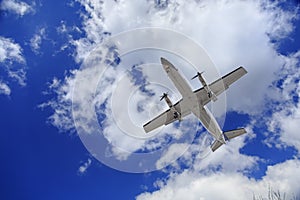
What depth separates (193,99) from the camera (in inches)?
2436

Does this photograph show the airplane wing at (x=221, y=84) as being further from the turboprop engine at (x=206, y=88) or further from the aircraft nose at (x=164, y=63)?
the aircraft nose at (x=164, y=63)

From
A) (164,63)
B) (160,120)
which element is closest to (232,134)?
(160,120)

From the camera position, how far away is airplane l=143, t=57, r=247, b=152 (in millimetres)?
59719

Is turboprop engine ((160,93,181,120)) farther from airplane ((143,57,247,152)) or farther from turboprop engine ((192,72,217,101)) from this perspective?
turboprop engine ((192,72,217,101))

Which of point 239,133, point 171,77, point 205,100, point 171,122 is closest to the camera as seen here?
point 171,77

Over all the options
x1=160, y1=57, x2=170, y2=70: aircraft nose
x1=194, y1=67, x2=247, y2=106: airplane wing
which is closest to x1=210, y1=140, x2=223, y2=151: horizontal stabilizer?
x1=194, y1=67, x2=247, y2=106: airplane wing

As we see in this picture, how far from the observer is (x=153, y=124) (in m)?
69.2

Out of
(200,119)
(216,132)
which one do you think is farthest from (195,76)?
(216,132)

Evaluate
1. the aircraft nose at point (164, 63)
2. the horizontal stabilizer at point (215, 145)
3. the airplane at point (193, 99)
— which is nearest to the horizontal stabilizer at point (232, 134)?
the horizontal stabilizer at point (215, 145)

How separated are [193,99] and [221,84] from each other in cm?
546

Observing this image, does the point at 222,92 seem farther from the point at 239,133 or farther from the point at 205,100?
the point at 239,133

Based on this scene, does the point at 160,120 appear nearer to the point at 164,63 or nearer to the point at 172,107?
the point at 172,107

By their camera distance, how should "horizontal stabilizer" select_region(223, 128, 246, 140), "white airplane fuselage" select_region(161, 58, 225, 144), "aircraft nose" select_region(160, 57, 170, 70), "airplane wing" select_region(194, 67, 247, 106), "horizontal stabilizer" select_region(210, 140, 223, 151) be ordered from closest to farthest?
"white airplane fuselage" select_region(161, 58, 225, 144), "aircraft nose" select_region(160, 57, 170, 70), "airplane wing" select_region(194, 67, 247, 106), "horizontal stabilizer" select_region(223, 128, 246, 140), "horizontal stabilizer" select_region(210, 140, 223, 151)

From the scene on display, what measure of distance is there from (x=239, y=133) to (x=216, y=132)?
644 cm
